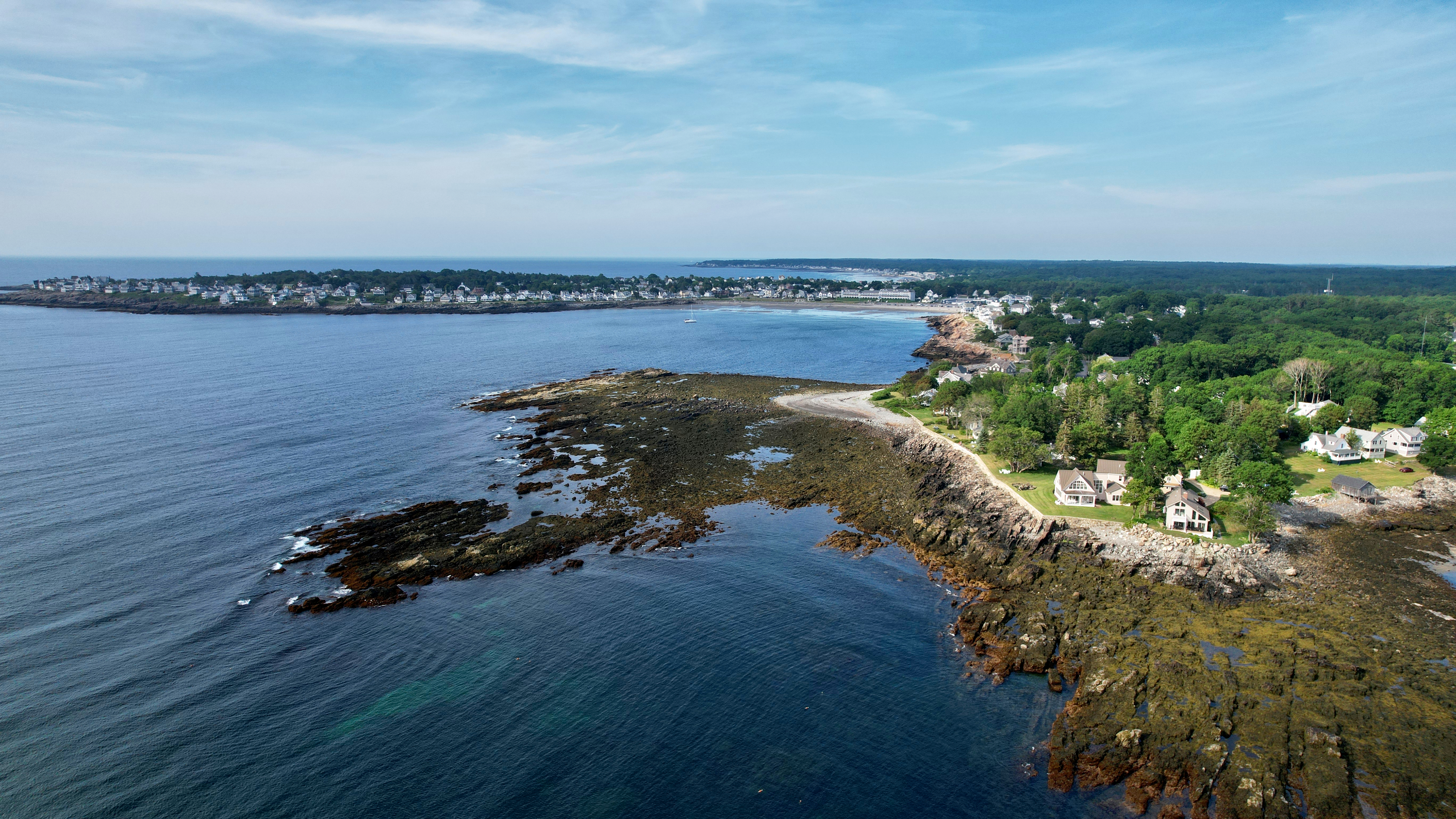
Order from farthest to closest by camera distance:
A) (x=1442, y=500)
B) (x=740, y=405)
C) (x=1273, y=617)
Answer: (x=740, y=405)
(x=1442, y=500)
(x=1273, y=617)

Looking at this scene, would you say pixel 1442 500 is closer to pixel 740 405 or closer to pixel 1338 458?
pixel 1338 458

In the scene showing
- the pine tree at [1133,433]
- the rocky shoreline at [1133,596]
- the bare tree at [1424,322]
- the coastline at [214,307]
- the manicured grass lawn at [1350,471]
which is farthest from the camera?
the coastline at [214,307]

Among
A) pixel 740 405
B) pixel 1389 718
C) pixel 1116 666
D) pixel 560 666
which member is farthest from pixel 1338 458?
pixel 560 666

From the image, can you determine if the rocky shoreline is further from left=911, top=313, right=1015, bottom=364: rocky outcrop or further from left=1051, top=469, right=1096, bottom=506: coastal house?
left=911, top=313, right=1015, bottom=364: rocky outcrop

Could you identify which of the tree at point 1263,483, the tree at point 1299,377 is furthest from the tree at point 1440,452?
the tree at point 1299,377

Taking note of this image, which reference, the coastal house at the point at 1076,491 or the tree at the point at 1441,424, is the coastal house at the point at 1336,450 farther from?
the coastal house at the point at 1076,491
